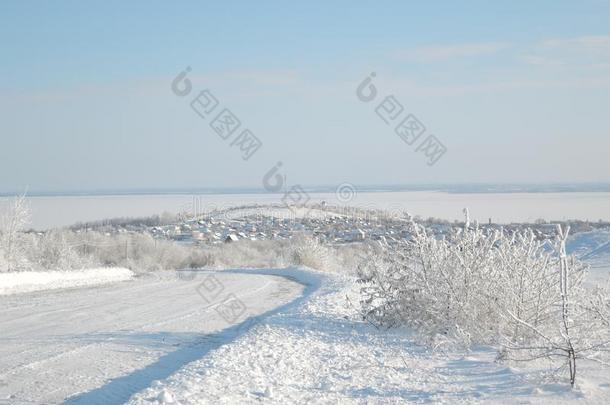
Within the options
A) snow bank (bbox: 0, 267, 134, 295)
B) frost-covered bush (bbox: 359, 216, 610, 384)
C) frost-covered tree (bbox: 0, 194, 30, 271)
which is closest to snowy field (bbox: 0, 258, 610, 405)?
frost-covered bush (bbox: 359, 216, 610, 384)

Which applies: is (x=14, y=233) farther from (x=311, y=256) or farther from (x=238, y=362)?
(x=238, y=362)

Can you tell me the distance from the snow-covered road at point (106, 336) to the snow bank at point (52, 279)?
1.40 metres

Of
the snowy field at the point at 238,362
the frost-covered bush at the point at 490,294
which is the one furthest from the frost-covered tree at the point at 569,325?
the snowy field at the point at 238,362

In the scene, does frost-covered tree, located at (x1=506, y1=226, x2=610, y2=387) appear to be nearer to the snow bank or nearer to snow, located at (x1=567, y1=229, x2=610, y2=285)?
snow, located at (x1=567, y1=229, x2=610, y2=285)

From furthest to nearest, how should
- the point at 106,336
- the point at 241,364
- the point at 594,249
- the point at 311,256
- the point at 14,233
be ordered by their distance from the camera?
the point at 311,256
the point at 594,249
the point at 14,233
the point at 106,336
the point at 241,364

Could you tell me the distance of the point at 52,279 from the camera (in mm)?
24719

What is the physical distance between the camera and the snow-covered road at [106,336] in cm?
855

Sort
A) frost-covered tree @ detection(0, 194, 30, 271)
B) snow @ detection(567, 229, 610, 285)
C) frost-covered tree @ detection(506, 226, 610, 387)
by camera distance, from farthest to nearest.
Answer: frost-covered tree @ detection(0, 194, 30, 271) < snow @ detection(567, 229, 610, 285) < frost-covered tree @ detection(506, 226, 610, 387)

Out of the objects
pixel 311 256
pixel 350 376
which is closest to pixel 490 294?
pixel 350 376

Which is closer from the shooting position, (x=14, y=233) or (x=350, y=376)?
(x=350, y=376)

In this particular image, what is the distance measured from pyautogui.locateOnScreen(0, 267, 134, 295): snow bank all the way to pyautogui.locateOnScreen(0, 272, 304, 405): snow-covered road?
1397 millimetres

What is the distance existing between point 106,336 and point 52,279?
13.6 m

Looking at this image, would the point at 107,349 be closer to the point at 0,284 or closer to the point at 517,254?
the point at 517,254

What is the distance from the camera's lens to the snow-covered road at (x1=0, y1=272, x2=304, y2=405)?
28.0 ft
